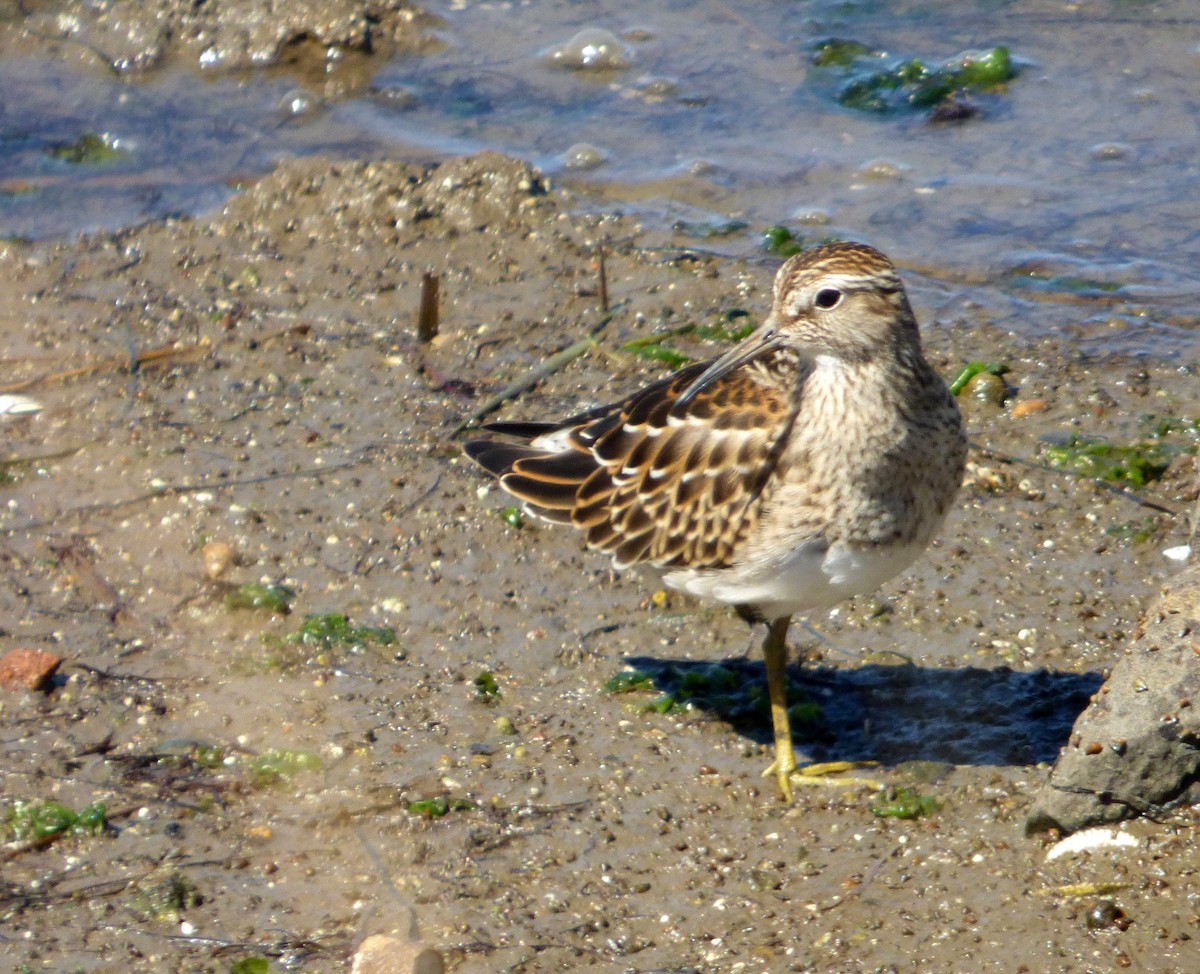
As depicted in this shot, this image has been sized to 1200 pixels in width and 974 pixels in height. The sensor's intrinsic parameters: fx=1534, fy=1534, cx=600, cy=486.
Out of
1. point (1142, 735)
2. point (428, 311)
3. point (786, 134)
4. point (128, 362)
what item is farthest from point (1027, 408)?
point (128, 362)

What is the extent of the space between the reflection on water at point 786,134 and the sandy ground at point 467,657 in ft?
1.80

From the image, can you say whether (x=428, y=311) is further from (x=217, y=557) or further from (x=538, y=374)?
(x=217, y=557)

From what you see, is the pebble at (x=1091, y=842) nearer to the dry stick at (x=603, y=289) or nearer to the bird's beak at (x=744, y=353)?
the bird's beak at (x=744, y=353)

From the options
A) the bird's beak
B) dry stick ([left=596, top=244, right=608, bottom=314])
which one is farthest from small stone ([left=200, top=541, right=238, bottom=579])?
dry stick ([left=596, top=244, right=608, bottom=314])

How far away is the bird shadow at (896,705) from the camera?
4.77 metres

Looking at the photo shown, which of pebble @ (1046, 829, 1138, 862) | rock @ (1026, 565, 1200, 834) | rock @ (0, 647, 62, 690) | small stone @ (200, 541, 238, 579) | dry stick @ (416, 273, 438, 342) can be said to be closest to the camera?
rock @ (1026, 565, 1200, 834)

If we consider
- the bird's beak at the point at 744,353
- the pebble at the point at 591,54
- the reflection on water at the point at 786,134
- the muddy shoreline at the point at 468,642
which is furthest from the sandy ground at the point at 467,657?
the pebble at the point at 591,54

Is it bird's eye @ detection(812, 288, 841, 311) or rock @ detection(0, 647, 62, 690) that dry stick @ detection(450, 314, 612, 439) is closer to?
rock @ detection(0, 647, 62, 690)

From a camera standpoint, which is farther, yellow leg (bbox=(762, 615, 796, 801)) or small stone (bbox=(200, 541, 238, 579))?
small stone (bbox=(200, 541, 238, 579))

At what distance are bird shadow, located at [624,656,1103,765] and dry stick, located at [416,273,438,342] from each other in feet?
7.25

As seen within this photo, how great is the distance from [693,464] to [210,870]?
1.89m

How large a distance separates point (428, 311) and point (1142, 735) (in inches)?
150

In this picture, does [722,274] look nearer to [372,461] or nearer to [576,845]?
[372,461]

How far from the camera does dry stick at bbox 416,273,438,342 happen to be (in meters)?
6.69
